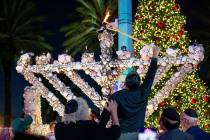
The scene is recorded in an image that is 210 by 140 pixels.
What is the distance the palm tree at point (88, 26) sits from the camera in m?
26.8

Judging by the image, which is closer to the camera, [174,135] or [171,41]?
[174,135]

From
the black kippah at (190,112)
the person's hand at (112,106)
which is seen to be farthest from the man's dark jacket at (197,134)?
the person's hand at (112,106)

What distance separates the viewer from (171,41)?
17.4 metres

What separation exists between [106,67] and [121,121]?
10.0 m

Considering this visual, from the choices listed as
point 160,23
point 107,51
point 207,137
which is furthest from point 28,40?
point 207,137

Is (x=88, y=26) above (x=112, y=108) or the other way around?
above

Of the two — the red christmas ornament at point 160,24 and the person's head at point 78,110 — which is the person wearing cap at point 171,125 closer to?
the person's head at point 78,110

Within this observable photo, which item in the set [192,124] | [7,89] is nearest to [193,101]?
[7,89]

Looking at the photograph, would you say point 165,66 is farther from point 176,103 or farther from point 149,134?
point 149,134

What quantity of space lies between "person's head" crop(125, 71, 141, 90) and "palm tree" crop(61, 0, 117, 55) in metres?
21.7

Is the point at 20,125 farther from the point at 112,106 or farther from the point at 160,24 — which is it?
the point at 160,24

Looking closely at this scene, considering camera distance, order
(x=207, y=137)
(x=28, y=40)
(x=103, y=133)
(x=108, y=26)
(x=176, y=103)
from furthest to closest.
Result: (x=28, y=40), (x=176, y=103), (x=108, y=26), (x=207, y=137), (x=103, y=133)

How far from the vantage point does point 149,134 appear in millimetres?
4273

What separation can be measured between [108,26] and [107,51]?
119cm
